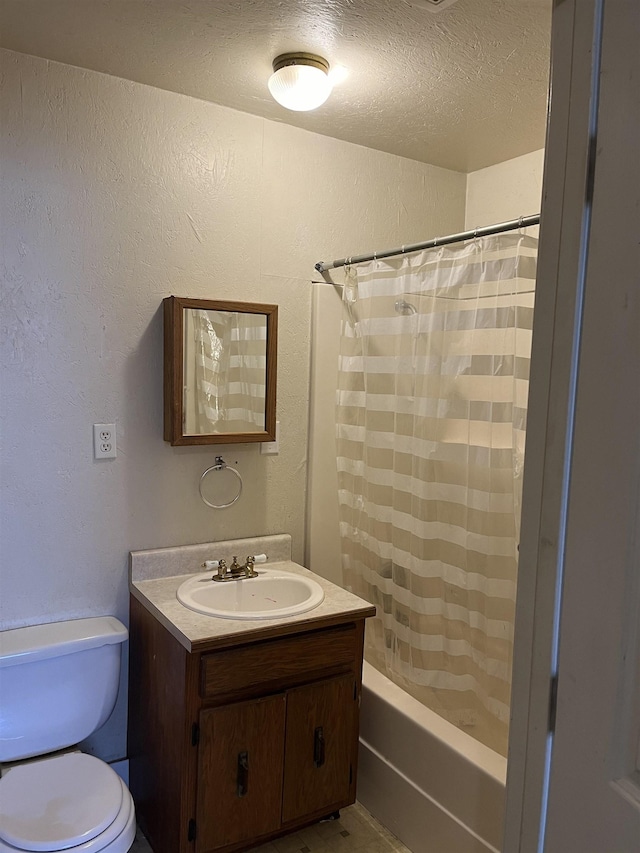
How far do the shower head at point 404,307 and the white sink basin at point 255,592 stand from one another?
0.98 m

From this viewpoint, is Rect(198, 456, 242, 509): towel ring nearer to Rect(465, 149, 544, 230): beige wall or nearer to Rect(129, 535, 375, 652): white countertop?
Rect(129, 535, 375, 652): white countertop

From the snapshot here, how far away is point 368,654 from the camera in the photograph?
242 cm

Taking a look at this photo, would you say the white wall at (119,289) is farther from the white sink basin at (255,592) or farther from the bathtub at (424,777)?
the bathtub at (424,777)

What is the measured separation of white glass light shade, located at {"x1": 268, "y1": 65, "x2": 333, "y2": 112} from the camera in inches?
73.2

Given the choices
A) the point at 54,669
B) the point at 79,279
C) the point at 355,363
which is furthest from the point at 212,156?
the point at 54,669

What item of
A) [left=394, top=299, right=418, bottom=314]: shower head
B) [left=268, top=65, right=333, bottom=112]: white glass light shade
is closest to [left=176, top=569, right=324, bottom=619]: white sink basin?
[left=394, top=299, right=418, bottom=314]: shower head

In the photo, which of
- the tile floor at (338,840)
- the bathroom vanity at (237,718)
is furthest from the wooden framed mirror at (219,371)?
the tile floor at (338,840)

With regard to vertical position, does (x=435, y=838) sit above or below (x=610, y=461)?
below

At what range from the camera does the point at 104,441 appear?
212 cm

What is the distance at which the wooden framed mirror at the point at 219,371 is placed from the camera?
2.15m

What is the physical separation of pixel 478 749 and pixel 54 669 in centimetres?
128

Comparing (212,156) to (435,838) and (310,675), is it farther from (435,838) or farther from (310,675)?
(435,838)

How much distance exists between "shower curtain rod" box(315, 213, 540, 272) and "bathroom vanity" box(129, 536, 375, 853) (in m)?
1.18

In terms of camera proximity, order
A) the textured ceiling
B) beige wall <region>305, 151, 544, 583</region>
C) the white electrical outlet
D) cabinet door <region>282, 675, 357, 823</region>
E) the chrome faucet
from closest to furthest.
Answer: the textured ceiling
cabinet door <region>282, 675, 357, 823</region>
the white electrical outlet
the chrome faucet
beige wall <region>305, 151, 544, 583</region>
